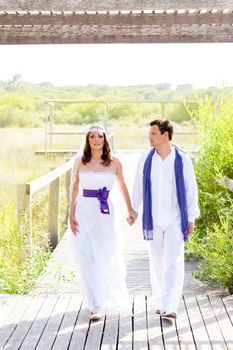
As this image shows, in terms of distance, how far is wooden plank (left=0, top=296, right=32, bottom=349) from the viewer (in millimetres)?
4855

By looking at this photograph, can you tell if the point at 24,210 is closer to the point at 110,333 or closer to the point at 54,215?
the point at 54,215

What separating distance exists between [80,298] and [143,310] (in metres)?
0.61

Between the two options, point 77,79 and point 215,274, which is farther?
point 77,79

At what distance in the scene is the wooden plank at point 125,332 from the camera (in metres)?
4.68

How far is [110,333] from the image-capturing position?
4.94 meters

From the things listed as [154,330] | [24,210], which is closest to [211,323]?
[154,330]

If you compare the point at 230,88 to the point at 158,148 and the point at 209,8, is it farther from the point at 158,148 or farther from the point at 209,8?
the point at 209,8

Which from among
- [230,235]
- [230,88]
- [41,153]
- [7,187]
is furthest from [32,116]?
[230,235]

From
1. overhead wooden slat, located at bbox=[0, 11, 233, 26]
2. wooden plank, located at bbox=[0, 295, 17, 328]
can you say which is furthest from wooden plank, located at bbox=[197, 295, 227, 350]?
overhead wooden slat, located at bbox=[0, 11, 233, 26]

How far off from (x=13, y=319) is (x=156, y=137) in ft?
5.18

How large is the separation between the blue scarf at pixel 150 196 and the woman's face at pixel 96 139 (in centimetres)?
40

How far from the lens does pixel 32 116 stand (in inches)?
1132

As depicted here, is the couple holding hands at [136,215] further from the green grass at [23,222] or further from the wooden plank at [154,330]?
the green grass at [23,222]

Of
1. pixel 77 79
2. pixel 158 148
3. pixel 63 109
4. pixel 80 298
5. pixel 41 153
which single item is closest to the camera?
pixel 158 148
